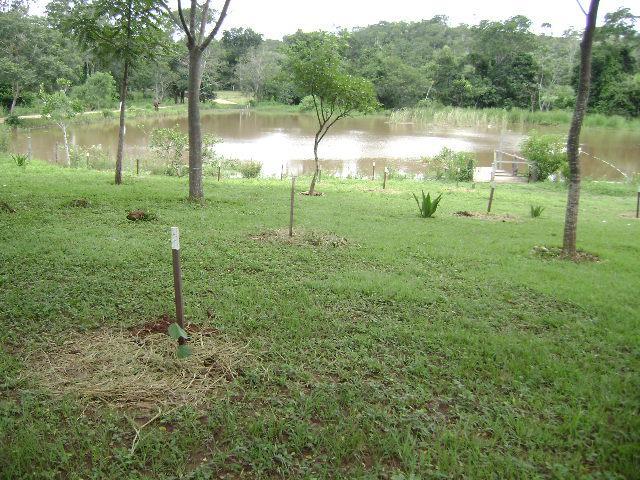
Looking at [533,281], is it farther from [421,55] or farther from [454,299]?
[421,55]

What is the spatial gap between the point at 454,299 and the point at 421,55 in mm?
62113

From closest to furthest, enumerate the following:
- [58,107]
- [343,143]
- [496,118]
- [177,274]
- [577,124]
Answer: [177,274] → [577,124] → [58,107] → [343,143] → [496,118]

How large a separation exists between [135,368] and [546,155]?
61.3ft

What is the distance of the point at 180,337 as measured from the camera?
3.69 m

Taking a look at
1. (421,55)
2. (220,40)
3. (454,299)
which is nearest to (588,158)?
(454,299)

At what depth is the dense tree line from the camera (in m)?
30.2

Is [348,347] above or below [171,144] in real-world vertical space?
below

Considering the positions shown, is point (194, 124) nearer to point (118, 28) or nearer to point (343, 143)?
point (118, 28)

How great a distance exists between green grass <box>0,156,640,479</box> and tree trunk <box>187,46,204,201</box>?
1.91 meters

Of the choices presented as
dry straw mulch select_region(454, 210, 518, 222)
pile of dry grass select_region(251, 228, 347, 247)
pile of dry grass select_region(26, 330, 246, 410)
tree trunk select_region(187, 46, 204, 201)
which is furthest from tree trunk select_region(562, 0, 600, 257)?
tree trunk select_region(187, 46, 204, 201)

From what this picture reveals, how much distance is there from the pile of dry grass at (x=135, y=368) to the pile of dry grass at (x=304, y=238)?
322cm

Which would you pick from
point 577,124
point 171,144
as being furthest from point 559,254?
point 171,144

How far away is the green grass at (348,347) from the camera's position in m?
2.70

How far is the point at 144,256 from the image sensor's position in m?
6.05
